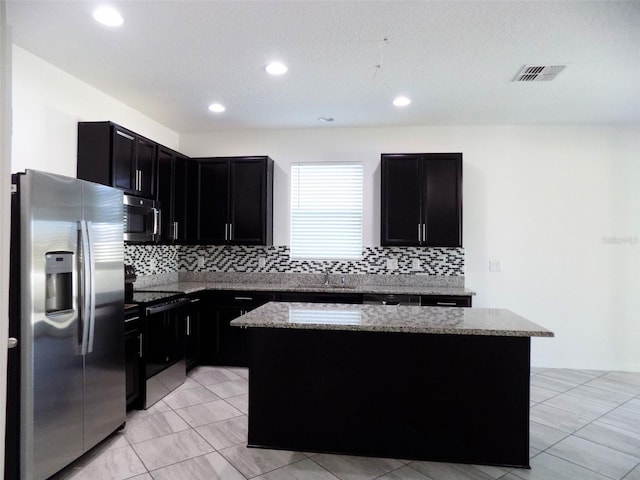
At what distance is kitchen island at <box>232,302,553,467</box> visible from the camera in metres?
2.38

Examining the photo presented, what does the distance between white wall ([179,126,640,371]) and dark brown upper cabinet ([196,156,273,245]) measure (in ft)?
4.73

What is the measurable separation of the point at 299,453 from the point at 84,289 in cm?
174

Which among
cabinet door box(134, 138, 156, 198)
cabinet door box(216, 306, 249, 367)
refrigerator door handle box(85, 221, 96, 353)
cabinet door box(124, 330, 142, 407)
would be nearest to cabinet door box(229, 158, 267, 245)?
cabinet door box(216, 306, 249, 367)

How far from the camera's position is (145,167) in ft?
12.4

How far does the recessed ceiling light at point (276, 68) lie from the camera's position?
3.06 metres

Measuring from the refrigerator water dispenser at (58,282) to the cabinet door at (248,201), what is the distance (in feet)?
7.62

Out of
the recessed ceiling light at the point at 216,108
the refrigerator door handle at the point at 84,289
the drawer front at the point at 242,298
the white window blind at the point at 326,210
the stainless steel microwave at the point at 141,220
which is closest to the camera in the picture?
the refrigerator door handle at the point at 84,289

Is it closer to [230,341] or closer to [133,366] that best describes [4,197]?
[133,366]

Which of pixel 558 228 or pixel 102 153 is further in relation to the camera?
pixel 558 228

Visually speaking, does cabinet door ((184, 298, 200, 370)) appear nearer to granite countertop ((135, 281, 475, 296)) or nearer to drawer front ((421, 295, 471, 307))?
granite countertop ((135, 281, 475, 296))

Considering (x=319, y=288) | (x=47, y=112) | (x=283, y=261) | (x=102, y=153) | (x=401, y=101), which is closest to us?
(x=47, y=112)

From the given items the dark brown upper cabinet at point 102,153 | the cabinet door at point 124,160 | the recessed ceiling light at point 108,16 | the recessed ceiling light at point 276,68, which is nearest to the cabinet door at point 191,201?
the cabinet door at point 124,160

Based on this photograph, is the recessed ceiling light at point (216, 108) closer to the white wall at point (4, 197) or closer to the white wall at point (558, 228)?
the white wall at point (558, 228)

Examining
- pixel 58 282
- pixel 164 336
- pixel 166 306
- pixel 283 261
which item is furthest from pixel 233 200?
pixel 58 282
